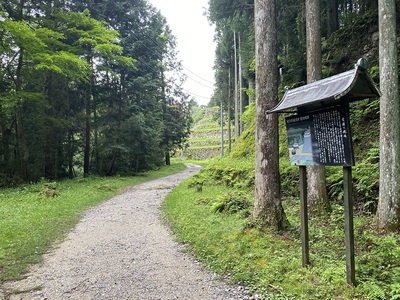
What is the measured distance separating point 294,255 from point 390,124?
3039 mm

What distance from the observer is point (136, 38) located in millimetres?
20438

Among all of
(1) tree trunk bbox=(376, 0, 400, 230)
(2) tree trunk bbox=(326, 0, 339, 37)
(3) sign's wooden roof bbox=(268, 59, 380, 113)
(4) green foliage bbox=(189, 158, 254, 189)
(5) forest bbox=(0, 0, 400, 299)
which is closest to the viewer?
(3) sign's wooden roof bbox=(268, 59, 380, 113)

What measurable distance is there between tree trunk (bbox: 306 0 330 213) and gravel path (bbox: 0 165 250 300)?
12.0 feet

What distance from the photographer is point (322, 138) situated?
12.3 ft

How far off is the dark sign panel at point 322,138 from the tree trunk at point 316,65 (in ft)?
9.83

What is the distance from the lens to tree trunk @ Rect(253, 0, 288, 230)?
5445 mm

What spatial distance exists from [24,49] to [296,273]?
14.0 meters

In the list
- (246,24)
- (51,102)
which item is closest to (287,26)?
(246,24)

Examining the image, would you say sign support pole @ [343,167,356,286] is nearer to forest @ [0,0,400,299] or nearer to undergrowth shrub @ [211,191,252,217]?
forest @ [0,0,400,299]

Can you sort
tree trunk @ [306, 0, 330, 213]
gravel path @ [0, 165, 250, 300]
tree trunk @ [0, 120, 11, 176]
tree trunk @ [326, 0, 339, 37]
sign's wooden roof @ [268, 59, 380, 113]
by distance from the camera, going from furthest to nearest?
tree trunk @ [0, 120, 11, 176]
tree trunk @ [326, 0, 339, 37]
tree trunk @ [306, 0, 330, 213]
gravel path @ [0, 165, 250, 300]
sign's wooden roof @ [268, 59, 380, 113]

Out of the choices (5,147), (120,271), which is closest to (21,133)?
(5,147)

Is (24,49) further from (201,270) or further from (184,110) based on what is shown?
(184,110)

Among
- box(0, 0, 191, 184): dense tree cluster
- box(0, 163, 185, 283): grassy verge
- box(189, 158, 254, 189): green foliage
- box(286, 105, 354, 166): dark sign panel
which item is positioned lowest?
box(0, 163, 185, 283): grassy verge

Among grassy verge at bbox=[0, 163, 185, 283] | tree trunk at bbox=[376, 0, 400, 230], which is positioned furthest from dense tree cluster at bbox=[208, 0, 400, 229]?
grassy verge at bbox=[0, 163, 185, 283]
